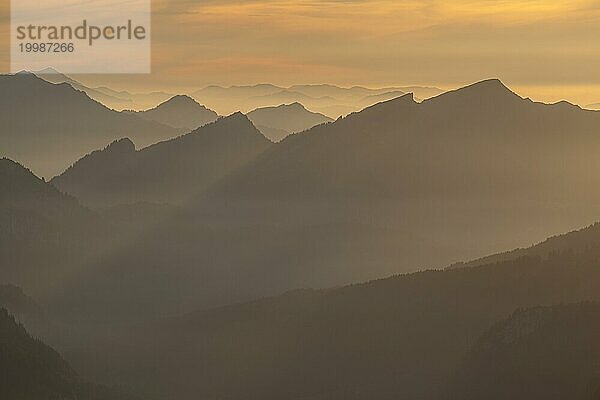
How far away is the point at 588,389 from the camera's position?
17675 cm

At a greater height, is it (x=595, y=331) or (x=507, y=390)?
(x=595, y=331)

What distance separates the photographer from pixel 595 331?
7815 inches

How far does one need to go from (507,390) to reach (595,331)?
86.7ft

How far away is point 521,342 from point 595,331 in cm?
1760

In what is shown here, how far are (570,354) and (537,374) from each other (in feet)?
29.3

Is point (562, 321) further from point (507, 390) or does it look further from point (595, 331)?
point (507, 390)

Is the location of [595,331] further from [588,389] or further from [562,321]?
[588,389]

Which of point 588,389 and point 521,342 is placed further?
point 521,342

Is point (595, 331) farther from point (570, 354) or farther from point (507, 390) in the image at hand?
point (507, 390)

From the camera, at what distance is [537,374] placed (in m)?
188

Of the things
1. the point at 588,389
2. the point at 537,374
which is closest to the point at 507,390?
the point at 537,374

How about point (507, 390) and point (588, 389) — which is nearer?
point (588, 389)

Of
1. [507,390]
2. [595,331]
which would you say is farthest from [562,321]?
[507,390]

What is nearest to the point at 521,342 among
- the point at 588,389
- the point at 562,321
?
the point at 562,321
